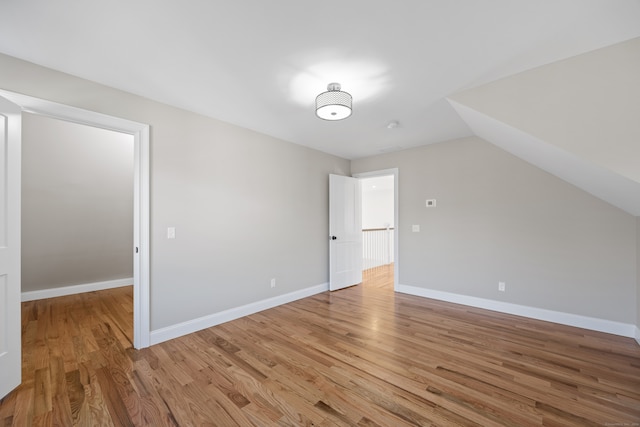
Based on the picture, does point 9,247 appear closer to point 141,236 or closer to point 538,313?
point 141,236

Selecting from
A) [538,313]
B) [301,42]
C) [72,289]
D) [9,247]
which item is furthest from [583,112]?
[72,289]

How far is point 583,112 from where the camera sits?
198 centimetres

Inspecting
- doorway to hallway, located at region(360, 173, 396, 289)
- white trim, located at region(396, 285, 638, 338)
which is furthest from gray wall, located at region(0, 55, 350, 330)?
white trim, located at region(396, 285, 638, 338)

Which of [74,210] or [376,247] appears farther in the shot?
[376,247]

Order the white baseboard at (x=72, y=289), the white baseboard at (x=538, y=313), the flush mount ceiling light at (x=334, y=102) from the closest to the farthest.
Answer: the flush mount ceiling light at (x=334, y=102) → the white baseboard at (x=538, y=313) → the white baseboard at (x=72, y=289)

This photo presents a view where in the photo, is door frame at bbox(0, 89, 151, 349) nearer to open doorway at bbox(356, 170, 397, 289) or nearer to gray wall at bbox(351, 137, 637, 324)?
open doorway at bbox(356, 170, 397, 289)

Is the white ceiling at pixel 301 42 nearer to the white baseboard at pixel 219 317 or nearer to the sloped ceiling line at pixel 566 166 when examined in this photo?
the sloped ceiling line at pixel 566 166

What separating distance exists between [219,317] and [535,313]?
13.1ft

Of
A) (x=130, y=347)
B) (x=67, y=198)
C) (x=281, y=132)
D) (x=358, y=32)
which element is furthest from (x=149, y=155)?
(x=67, y=198)

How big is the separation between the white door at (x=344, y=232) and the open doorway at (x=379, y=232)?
378mm

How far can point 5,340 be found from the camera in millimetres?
1786

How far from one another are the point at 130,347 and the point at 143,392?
88 cm

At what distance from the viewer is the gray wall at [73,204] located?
3951 mm

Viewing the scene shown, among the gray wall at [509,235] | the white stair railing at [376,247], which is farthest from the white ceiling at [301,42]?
the white stair railing at [376,247]
